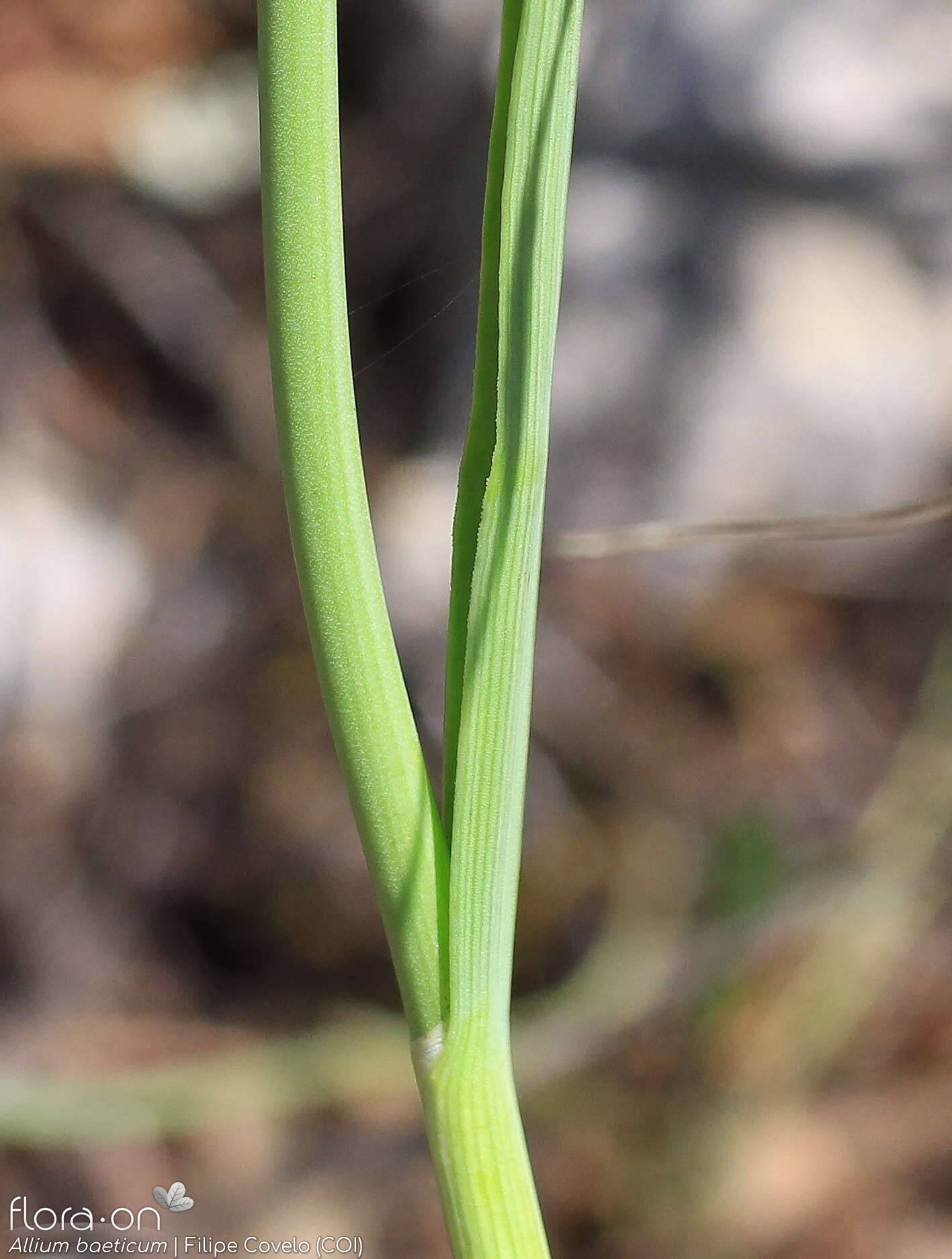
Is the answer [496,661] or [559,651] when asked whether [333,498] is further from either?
[559,651]

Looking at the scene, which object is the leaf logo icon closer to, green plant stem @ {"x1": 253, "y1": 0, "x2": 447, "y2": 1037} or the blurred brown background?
the blurred brown background

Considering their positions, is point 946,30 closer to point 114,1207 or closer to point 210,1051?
point 210,1051

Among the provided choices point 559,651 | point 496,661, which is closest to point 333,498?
point 496,661

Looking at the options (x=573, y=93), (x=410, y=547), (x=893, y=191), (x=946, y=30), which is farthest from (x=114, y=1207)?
(x=946, y=30)

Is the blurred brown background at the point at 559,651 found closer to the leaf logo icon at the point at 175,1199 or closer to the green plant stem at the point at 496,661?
the leaf logo icon at the point at 175,1199

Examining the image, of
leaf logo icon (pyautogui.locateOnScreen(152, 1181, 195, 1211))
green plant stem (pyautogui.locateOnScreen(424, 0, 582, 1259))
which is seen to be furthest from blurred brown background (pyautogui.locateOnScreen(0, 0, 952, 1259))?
green plant stem (pyautogui.locateOnScreen(424, 0, 582, 1259))

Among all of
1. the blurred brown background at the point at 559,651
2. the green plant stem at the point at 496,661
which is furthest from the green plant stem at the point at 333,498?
the blurred brown background at the point at 559,651
